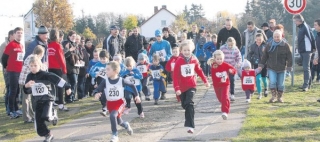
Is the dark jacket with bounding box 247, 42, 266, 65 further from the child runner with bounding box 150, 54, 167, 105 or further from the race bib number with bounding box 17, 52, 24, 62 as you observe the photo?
the race bib number with bounding box 17, 52, 24, 62

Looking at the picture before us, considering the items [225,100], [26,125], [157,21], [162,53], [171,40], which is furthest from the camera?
[157,21]

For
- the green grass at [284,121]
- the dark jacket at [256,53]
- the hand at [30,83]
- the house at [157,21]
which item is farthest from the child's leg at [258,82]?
the house at [157,21]

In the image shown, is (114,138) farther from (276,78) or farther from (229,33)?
(229,33)

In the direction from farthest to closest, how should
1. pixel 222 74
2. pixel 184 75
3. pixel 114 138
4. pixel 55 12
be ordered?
pixel 55 12, pixel 222 74, pixel 184 75, pixel 114 138

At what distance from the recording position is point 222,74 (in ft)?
29.9

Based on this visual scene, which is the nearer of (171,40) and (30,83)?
(30,83)

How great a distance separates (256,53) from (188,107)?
5222 mm

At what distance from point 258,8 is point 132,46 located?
68985 mm

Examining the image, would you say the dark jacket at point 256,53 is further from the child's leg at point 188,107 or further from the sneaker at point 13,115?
the sneaker at point 13,115

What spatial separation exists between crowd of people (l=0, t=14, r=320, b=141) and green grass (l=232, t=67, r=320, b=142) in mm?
616

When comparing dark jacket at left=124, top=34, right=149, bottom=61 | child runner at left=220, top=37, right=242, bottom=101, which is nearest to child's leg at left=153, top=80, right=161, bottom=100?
child runner at left=220, top=37, right=242, bottom=101

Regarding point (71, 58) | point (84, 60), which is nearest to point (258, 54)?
point (84, 60)

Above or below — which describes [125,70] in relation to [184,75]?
above

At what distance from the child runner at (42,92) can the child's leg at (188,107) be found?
2.24 m
